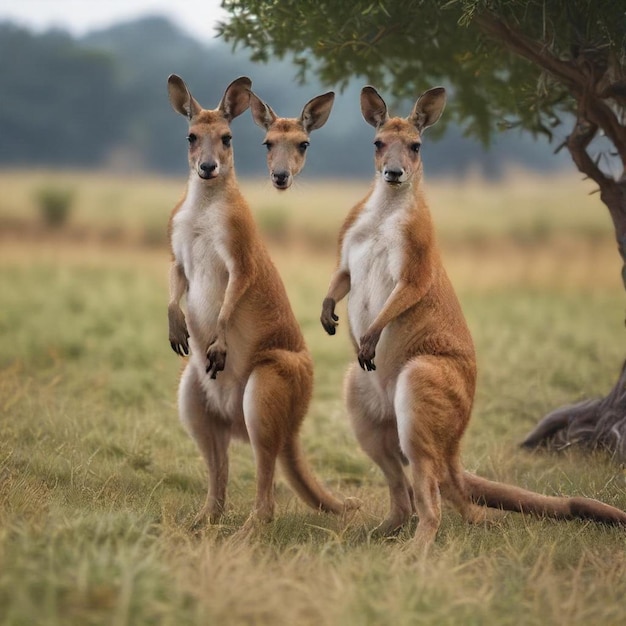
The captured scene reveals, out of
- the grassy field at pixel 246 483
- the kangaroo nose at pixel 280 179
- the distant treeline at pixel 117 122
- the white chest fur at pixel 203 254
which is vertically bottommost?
the grassy field at pixel 246 483

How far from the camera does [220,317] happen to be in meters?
5.73

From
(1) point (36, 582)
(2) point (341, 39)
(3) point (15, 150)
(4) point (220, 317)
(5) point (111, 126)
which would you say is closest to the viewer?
(1) point (36, 582)

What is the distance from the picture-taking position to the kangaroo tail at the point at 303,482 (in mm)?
6168

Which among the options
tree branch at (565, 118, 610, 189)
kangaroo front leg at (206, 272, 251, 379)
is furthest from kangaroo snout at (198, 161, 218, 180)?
tree branch at (565, 118, 610, 189)

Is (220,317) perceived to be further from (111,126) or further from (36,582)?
(111,126)

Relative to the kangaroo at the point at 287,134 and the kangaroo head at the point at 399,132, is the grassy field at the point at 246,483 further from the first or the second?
the kangaroo head at the point at 399,132

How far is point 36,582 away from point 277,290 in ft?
8.96

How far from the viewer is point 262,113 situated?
600 cm

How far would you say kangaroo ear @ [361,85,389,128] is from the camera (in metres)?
5.92

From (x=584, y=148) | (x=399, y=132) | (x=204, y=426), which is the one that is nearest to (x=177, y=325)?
(x=204, y=426)

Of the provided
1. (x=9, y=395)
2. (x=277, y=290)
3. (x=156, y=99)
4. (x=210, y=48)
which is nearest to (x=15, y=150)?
(x=156, y=99)

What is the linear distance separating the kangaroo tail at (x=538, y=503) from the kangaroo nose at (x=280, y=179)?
6.85 feet

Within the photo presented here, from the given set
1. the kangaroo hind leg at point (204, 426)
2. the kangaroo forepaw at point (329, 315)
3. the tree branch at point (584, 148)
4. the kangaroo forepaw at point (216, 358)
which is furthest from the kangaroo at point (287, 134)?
the tree branch at point (584, 148)

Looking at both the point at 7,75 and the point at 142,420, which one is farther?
the point at 7,75
